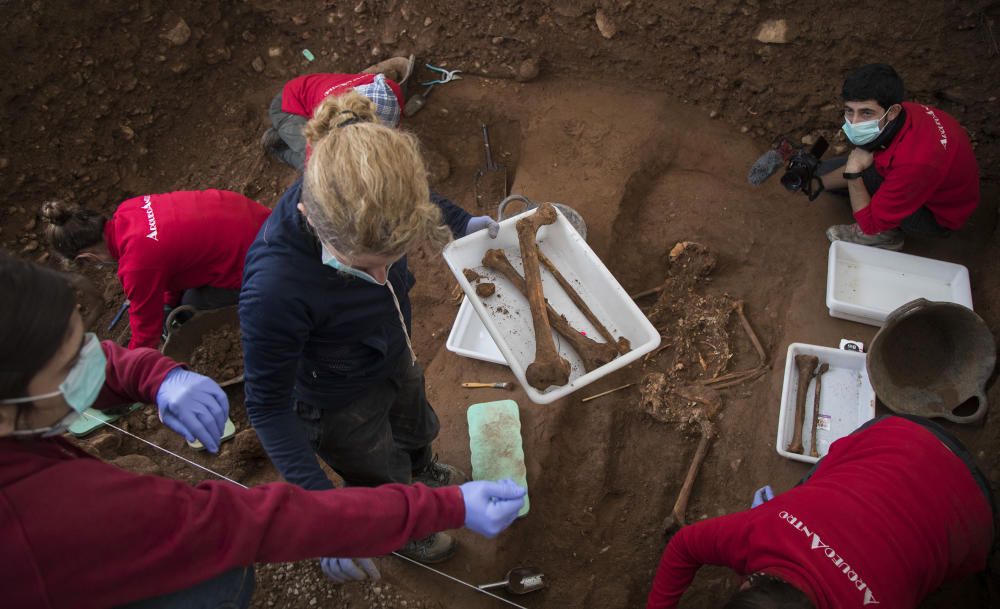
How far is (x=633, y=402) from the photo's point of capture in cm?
370

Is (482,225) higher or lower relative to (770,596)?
higher

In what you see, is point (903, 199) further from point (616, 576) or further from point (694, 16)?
point (616, 576)

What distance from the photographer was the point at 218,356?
13.8 feet

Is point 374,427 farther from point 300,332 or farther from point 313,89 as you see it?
point 313,89

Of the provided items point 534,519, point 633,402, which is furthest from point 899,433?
point 534,519

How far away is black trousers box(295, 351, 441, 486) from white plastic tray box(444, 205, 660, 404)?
0.50m

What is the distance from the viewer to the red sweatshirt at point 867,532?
6.39ft

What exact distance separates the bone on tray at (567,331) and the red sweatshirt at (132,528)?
5.33 feet

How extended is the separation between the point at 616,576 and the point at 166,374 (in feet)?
7.86

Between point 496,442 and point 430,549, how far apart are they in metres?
0.71

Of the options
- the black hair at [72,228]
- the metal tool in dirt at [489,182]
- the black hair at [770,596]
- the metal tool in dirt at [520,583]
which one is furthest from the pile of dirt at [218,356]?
the black hair at [770,596]

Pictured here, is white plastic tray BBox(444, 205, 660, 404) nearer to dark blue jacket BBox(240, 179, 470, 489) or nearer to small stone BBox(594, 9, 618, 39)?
dark blue jacket BBox(240, 179, 470, 489)

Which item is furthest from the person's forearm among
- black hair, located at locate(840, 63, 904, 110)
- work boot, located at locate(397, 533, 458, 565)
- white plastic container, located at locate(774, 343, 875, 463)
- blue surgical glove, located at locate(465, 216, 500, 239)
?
work boot, located at locate(397, 533, 458, 565)

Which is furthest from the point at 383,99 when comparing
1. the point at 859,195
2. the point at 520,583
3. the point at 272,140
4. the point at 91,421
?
the point at 859,195
